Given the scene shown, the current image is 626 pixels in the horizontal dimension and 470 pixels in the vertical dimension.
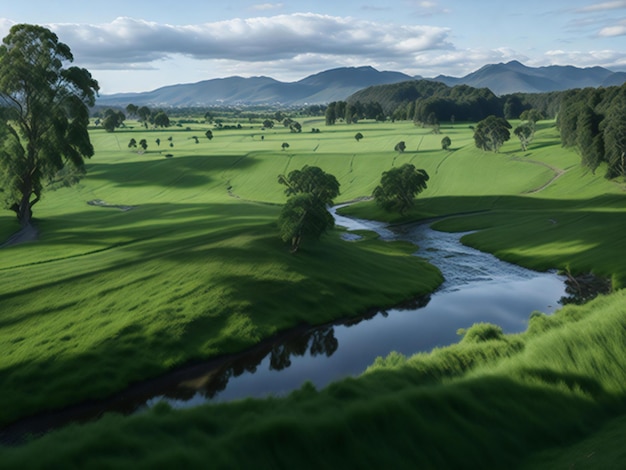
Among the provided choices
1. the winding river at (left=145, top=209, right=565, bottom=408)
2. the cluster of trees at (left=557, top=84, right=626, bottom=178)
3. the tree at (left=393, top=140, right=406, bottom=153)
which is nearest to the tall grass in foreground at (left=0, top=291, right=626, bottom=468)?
the winding river at (left=145, top=209, right=565, bottom=408)

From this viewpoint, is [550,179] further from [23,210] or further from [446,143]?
[23,210]

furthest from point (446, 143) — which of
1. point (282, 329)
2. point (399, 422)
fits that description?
point (399, 422)

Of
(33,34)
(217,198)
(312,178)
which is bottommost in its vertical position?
(217,198)

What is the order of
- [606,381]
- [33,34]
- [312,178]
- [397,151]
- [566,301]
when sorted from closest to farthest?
1. [606,381]
2. [566,301]
3. [33,34]
4. [312,178]
5. [397,151]

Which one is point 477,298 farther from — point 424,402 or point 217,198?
point 217,198

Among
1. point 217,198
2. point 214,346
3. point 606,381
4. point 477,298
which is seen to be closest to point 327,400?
point 606,381

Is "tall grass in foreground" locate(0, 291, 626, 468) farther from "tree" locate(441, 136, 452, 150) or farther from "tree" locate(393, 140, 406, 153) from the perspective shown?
"tree" locate(441, 136, 452, 150)
